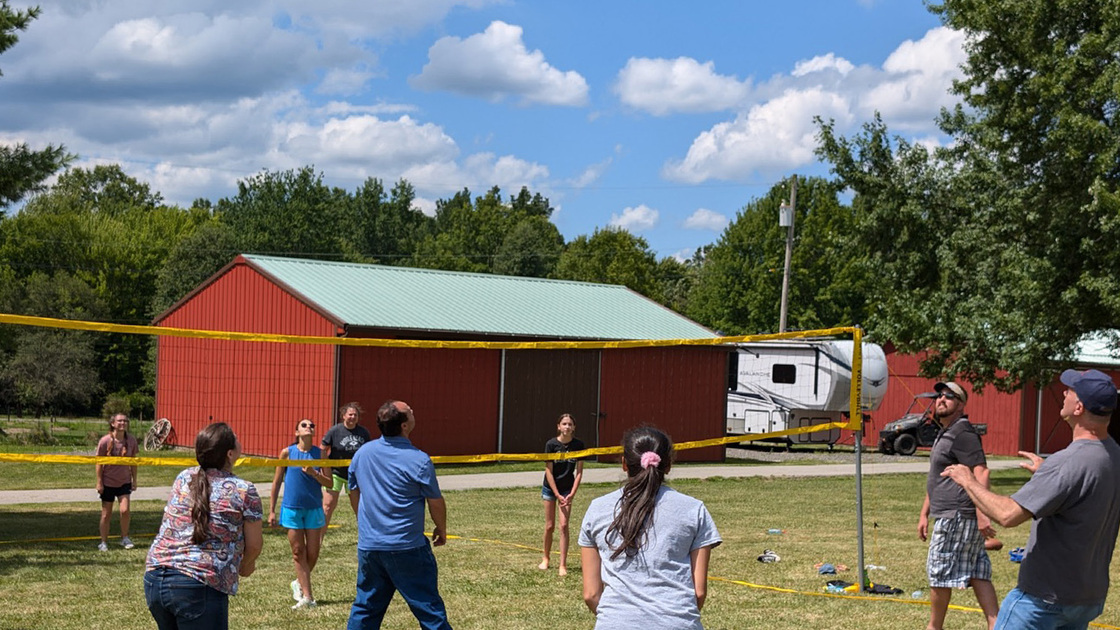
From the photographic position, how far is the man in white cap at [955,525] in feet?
29.4

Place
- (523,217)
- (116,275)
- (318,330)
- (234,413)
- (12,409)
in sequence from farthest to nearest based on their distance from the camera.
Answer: (523,217) < (116,275) < (318,330) < (234,413) < (12,409)

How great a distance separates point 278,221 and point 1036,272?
64948 mm

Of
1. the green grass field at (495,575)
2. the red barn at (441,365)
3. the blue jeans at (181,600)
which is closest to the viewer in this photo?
the blue jeans at (181,600)

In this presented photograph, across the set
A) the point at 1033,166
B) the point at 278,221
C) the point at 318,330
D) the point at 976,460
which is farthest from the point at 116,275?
the point at 976,460

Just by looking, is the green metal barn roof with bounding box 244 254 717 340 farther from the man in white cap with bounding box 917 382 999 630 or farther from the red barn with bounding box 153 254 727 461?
the man in white cap with bounding box 917 382 999 630

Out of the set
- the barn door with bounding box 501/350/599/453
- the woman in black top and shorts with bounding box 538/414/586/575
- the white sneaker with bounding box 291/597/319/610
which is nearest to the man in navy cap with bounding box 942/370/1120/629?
the white sneaker with bounding box 291/597/319/610

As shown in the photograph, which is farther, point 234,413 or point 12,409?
point 234,413

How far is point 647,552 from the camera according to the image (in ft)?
16.3

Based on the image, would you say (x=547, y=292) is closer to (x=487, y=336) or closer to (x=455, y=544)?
(x=487, y=336)

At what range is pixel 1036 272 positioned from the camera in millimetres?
22359

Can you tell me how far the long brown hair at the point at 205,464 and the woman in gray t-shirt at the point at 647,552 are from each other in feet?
6.28

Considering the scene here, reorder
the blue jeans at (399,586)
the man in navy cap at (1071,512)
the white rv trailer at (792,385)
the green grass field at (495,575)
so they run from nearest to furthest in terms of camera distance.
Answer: the man in navy cap at (1071,512) → the blue jeans at (399,586) → the green grass field at (495,575) → the white rv trailer at (792,385)

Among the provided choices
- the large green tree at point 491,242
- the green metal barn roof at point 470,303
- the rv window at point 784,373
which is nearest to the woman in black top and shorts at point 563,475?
the green metal barn roof at point 470,303

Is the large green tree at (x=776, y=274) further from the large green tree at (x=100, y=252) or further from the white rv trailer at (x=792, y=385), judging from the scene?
the large green tree at (x=100, y=252)
